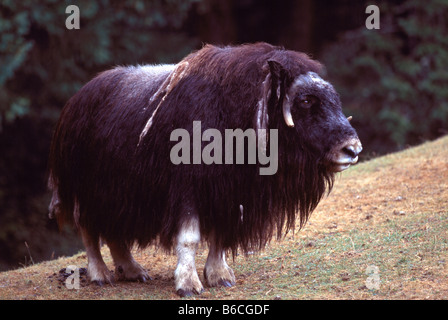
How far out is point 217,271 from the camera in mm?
5414

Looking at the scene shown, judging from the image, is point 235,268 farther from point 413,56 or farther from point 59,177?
point 413,56

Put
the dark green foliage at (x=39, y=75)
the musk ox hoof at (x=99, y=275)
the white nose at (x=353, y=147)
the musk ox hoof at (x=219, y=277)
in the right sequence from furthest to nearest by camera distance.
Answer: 1. the dark green foliage at (x=39, y=75)
2. the musk ox hoof at (x=99, y=275)
3. the musk ox hoof at (x=219, y=277)
4. the white nose at (x=353, y=147)

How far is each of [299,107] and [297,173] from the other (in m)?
0.45

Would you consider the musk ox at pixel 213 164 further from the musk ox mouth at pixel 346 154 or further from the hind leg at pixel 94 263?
the hind leg at pixel 94 263

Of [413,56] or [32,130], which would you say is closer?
[32,130]

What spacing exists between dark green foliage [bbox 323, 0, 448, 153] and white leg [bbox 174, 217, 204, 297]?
9.47m

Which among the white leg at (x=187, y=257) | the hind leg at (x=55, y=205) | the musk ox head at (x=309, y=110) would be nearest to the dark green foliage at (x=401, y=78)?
the hind leg at (x=55, y=205)

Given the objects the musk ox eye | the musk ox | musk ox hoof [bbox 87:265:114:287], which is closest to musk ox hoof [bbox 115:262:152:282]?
musk ox hoof [bbox 87:265:114:287]

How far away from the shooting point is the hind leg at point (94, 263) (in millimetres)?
5727

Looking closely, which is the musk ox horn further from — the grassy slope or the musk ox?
the grassy slope

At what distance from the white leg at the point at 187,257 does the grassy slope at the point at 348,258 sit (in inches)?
3.5

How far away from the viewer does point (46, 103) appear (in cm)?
1134

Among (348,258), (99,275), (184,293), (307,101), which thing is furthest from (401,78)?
(184,293)

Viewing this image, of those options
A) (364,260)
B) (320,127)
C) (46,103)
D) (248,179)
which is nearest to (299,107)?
(320,127)
